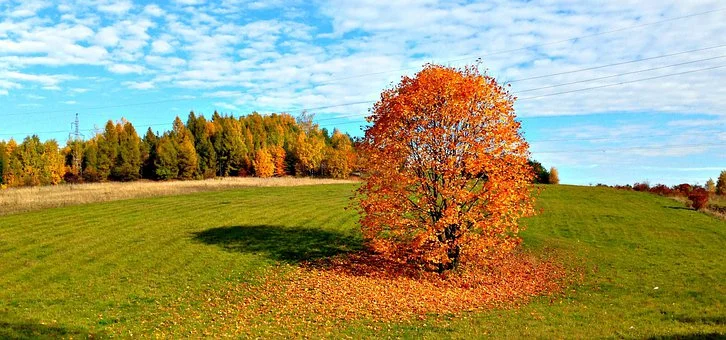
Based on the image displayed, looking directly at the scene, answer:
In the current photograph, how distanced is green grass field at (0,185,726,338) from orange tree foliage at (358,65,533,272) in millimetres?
4939

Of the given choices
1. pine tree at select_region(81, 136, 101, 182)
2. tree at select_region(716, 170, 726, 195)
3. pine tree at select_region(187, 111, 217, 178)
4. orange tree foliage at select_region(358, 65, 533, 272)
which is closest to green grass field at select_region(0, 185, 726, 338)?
orange tree foliage at select_region(358, 65, 533, 272)

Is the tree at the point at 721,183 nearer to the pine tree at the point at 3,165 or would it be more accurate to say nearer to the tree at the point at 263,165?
the tree at the point at 263,165

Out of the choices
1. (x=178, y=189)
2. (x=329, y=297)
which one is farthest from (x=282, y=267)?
(x=178, y=189)

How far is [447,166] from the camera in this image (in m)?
22.5

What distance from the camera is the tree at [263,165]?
363 ft

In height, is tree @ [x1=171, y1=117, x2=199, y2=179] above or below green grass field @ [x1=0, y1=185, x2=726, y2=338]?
above

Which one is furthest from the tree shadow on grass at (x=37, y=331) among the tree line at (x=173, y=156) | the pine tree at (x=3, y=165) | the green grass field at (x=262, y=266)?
the pine tree at (x=3, y=165)

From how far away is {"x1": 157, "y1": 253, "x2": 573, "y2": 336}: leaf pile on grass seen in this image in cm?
1708

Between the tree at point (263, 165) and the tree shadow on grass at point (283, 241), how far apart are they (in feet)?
260

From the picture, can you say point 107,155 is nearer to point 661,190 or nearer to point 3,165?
point 3,165

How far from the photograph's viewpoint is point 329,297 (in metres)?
19.6

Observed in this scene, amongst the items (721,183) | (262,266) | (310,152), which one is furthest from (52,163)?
(721,183)

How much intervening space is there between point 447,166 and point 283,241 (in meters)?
12.6

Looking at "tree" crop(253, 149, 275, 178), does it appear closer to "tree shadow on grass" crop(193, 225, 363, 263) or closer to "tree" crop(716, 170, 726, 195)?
"tree shadow on grass" crop(193, 225, 363, 263)
